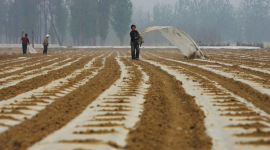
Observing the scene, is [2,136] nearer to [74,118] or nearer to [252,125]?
[74,118]

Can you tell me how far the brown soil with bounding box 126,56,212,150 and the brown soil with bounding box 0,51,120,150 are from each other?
97cm

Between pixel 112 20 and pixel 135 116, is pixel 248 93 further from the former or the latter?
pixel 112 20

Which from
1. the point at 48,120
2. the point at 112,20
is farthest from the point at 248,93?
the point at 112,20

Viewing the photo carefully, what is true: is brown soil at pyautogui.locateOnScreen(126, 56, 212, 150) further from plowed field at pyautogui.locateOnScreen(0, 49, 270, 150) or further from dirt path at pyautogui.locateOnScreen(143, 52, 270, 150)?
dirt path at pyautogui.locateOnScreen(143, 52, 270, 150)

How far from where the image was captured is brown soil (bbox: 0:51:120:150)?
3471 mm

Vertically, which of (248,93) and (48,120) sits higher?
(248,93)

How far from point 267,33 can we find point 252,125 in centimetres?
10172

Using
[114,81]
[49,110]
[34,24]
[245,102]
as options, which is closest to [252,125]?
[245,102]

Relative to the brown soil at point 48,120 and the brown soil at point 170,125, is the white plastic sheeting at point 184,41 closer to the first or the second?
the brown soil at point 48,120

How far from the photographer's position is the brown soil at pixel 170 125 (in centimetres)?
334

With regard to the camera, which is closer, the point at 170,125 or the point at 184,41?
the point at 170,125

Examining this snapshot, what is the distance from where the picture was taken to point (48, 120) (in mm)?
4348

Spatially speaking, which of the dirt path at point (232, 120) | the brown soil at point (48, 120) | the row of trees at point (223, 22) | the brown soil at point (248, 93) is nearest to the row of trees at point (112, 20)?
the row of trees at point (223, 22)

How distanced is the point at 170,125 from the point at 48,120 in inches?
61.2
